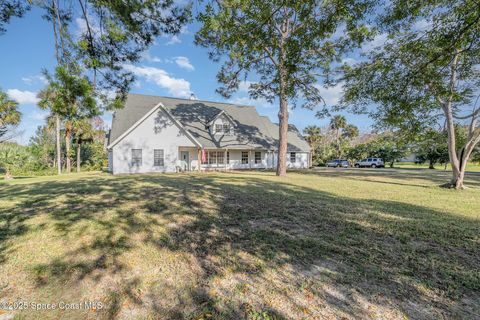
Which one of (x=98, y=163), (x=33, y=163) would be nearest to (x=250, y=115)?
(x=98, y=163)

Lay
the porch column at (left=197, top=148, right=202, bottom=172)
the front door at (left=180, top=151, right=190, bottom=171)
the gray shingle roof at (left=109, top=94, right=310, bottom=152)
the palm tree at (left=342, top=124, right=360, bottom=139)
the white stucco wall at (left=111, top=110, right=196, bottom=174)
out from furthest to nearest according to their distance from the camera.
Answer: the palm tree at (left=342, top=124, right=360, bottom=139) → the front door at (left=180, top=151, right=190, bottom=171) → the gray shingle roof at (left=109, top=94, right=310, bottom=152) → the porch column at (left=197, top=148, right=202, bottom=172) → the white stucco wall at (left=111, top=110, right=196, bottom=174)

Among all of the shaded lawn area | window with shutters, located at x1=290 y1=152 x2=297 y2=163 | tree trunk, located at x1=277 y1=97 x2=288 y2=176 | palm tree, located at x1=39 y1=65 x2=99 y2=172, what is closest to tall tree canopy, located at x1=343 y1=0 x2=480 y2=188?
the shaded lawn area

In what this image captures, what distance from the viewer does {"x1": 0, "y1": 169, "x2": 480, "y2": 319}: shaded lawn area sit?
8.64ft

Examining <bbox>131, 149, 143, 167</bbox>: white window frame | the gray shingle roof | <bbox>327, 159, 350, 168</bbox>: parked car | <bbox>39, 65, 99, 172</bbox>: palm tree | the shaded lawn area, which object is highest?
the gray shingle roof

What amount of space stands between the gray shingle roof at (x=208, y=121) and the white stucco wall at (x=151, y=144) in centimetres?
125

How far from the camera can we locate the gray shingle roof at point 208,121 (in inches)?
842

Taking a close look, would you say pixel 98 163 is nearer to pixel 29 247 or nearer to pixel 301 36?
pixel 29 247

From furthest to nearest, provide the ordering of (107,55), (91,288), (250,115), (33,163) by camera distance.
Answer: (250,115)
(33,163)
(107,55)
(91,288)

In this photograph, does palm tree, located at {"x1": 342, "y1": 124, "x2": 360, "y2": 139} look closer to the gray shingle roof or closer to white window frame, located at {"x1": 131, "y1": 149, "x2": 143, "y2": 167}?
the gray shingle roof

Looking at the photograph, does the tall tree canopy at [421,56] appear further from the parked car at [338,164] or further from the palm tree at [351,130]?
the palm tree at [351,130]

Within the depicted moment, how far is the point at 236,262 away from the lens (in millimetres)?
3551

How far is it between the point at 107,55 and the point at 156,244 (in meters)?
3.93

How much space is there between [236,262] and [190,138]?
18.0 metres

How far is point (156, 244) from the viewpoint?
13.4 ft
